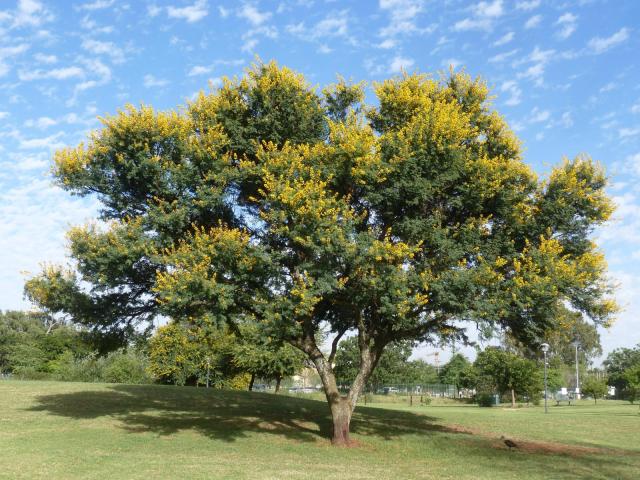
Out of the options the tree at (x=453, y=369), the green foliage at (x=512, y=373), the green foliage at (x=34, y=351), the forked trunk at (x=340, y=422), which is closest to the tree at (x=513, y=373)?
the green foliage at (x=512, y=373)

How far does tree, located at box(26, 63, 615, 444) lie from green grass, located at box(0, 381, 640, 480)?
301 cm

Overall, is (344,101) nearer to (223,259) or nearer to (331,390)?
(223,259)

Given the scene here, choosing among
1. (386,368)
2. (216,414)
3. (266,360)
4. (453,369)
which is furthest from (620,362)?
(216,414)

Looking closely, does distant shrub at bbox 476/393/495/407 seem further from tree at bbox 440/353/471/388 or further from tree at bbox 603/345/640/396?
tree at bbox 603/345/640/396

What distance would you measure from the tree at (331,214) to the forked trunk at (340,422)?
5 centimetres

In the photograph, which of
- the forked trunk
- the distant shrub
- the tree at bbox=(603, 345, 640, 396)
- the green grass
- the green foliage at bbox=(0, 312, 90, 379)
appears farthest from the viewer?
the tree at bbox=(603, 345, 640, 396)

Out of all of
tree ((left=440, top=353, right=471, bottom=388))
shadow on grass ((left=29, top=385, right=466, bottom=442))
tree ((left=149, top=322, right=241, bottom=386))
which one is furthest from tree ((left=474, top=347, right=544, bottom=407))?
shadow on grass ((left=29, top=385, right=466, bottom=442))

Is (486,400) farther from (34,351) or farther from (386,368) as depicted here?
(34,351)

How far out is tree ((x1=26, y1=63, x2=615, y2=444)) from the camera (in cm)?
1630

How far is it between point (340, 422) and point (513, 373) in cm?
4139

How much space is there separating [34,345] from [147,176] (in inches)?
2090

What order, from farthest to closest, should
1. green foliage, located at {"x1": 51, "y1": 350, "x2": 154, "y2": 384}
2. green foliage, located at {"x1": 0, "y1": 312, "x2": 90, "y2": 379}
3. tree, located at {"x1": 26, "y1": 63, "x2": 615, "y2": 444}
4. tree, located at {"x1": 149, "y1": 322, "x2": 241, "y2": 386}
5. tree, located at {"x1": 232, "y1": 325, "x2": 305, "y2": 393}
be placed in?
1. green foliage, located at {"x1": 0, "y1": 312, "x2": 90, "y2": 379}
2. green foliage, located at {"x1": 51, "y1": 350, "x2": 154, "y2": 384}
3. tree, located at {"x1": 149, "y1": 322, "x2": 241, "y2": 386}
4. tree, located at {"x1": 232, "y1": 325, "x2": 305, "y2": 393}
5. tree, located at {"x1": 26, "y1": 63, "x2": 615, "y2": 444}

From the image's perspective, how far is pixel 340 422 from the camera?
1967cm

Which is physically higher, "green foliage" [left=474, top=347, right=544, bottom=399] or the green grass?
"green foliage" [left=474, top=347, right=544, bottom=399]
